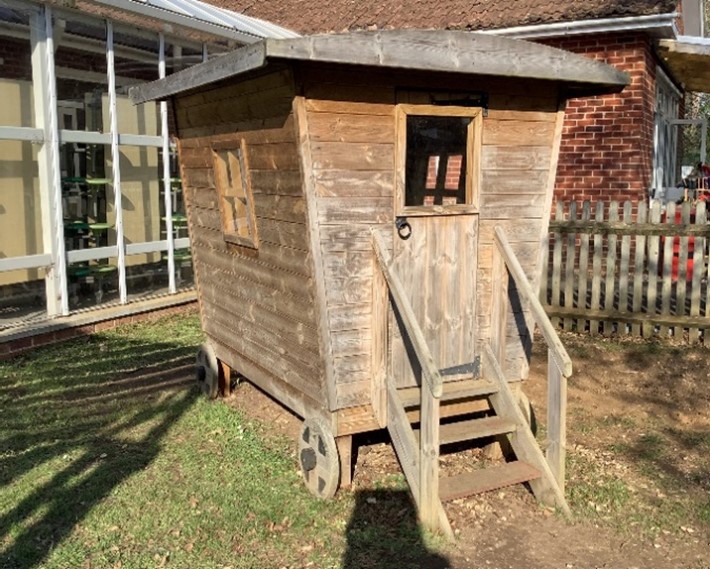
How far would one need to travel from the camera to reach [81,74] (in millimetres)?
8273

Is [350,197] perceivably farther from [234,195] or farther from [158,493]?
[158,493]

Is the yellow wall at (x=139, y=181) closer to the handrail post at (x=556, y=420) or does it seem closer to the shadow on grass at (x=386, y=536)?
the shadow on grass at (x=386, y=536)

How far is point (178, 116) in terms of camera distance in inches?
223

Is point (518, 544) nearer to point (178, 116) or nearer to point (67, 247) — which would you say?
point (178, 116)

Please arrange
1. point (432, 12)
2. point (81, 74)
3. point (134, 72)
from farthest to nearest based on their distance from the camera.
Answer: point (432, 12) < point (134, 72) < point (81, 74)

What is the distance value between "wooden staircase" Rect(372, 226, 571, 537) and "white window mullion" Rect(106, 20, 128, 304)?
5.33 meters

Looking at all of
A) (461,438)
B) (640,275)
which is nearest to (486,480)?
(461,438)

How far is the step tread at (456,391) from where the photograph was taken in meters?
4.41

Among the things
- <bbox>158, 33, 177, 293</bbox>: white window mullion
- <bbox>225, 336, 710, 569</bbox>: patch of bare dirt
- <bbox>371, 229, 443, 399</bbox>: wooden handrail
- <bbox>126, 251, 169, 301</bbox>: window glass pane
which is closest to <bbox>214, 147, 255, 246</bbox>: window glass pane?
<bbox>371, 229, 443, 399</bbox>: wooden handrail

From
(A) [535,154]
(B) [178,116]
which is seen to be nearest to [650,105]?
(A) [535,154]

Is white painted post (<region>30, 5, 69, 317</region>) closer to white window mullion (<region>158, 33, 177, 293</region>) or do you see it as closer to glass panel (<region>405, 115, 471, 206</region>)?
white window mullion (<region>158, 33, 177, 293</region>)

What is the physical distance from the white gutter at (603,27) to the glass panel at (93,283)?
6.44 meters

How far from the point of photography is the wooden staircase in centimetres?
388

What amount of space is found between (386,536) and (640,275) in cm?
523
